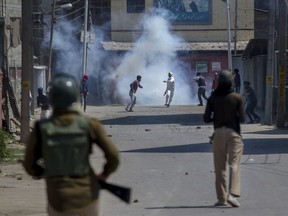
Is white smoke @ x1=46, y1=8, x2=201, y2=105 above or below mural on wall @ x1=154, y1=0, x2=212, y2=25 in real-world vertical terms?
below

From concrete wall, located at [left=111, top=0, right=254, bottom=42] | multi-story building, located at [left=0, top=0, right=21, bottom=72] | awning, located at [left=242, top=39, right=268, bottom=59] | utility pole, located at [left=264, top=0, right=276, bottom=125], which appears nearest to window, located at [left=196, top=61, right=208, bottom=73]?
concrete wall, located at [left=111, top=0, right=254, bottom=42]

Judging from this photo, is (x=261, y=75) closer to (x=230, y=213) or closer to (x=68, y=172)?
(x=230, y=213)

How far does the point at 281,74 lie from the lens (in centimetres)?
2806

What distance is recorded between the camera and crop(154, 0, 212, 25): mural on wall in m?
58.4

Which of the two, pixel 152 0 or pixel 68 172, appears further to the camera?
pixel 152 0

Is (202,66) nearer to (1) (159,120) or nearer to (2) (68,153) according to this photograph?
(1) (159,120)

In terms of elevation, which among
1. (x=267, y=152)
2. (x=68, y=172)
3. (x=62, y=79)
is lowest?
(x=267, y=152)

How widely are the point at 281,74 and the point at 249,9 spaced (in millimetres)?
30874

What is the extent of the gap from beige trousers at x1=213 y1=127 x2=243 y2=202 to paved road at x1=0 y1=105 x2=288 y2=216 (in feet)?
0.91

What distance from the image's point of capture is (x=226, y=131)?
39.5 ft

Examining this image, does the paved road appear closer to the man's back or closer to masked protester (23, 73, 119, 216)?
the man's back

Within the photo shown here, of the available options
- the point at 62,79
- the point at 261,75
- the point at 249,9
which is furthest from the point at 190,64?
the point at 62,79

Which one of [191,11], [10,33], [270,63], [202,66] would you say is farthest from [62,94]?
[191,11]

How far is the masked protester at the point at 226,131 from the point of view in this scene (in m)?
12.0
